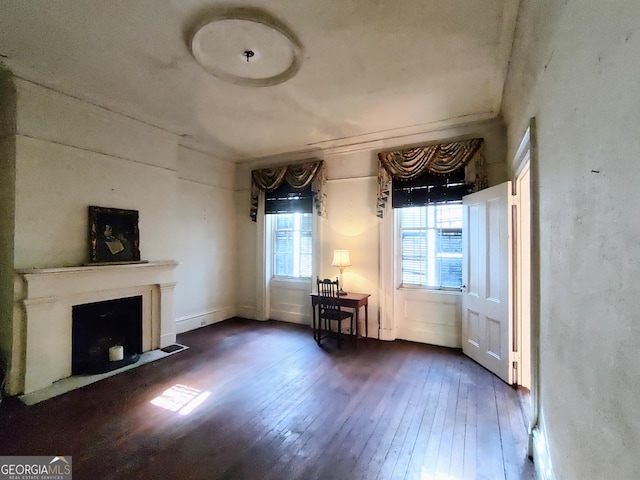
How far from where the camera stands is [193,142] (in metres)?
4.72

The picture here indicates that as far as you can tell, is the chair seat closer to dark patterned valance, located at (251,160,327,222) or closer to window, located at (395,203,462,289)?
window, located at (395,203,462,289)

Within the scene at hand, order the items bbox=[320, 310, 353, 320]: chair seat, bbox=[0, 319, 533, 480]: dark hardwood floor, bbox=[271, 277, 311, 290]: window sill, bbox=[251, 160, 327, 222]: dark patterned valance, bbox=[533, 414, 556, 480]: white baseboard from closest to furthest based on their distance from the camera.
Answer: bbox=[533, 414, 556, 480]: white baseboard
bbox=[0, 319, 533, 480]: dark hardwood floor
bbox=[320, 310, 353, 320]: chair seat
bbox=[251, 160, 327, 222]: dark patterned valance
bbox=[271, 277, 311, 290]: window sill

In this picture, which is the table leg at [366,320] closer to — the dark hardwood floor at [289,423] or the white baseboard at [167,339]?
the dark hardwood floor at [289,423]

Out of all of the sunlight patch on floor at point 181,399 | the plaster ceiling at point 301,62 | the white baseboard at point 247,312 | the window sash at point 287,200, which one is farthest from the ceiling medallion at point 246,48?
the white baseboard at point 247,312

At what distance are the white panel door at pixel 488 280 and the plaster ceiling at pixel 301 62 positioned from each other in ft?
3.98

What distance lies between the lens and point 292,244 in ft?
18.1

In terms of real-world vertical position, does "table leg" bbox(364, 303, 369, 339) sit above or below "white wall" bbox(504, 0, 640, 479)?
below

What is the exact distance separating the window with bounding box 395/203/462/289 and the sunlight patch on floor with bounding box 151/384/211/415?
3.09 meters

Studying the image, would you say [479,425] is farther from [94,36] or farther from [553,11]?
[94,36]

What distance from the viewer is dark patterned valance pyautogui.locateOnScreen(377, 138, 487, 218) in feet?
12.5

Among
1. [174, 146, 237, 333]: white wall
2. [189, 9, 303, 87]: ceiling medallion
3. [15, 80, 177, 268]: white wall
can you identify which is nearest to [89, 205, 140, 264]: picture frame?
[15, 80, 177, 268]: white wall

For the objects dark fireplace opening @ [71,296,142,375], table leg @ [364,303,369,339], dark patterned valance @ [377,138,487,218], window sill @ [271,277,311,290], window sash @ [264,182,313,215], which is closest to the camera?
dark fireplace opening @ [71,296,142,375]

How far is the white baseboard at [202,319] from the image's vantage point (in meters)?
4.80

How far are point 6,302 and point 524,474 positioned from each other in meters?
4.62
